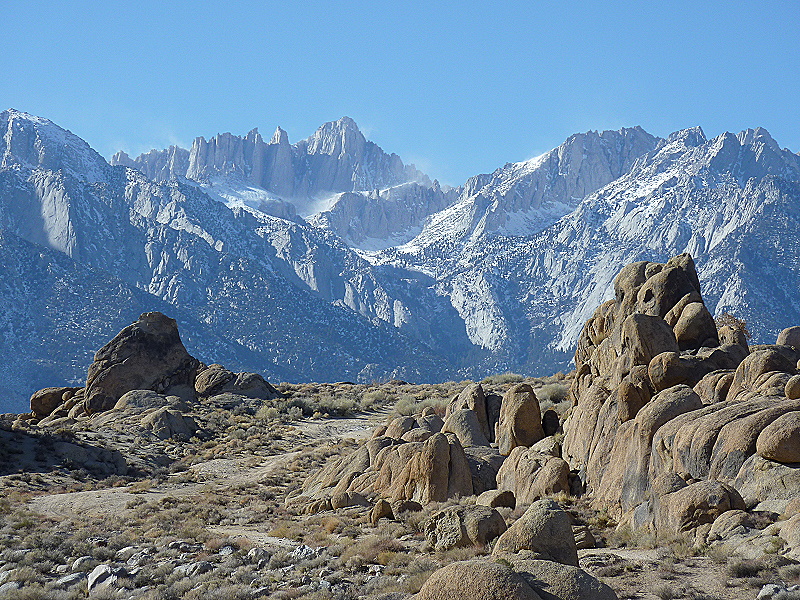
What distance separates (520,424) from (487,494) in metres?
8.52

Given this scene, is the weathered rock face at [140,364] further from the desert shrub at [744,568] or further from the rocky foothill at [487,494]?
the desert shrub at [744,568]

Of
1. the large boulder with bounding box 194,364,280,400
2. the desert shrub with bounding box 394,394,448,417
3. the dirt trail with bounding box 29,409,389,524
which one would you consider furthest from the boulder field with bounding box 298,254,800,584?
the large boulder with bounding box 194,364,280,400

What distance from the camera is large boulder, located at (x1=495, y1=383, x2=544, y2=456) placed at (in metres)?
29.8

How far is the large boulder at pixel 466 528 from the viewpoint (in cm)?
1630

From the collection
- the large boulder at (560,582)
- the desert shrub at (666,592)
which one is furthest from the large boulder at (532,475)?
the large boulder at (560,582)

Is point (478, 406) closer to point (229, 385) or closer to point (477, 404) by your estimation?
point (477, 404)

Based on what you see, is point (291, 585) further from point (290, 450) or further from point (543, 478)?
point (290, 450)

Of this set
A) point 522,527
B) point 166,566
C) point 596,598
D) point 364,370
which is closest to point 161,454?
point 166,566

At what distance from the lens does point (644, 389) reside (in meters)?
23.0

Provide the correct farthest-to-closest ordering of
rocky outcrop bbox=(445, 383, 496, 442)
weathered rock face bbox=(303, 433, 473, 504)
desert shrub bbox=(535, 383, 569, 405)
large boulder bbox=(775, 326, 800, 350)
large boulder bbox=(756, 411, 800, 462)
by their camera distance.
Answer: desert shrub bbox=(535, 383, 569, 405) → large boulder bbox=(775, 326, 800, 350) → rocky outcrop bbox=(445, 383, 496, 442) → weathered rock face bbox=(303, 433, 473, 504) → large boulder bbox=(756, 411, 800, 462)

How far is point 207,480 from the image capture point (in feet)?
113

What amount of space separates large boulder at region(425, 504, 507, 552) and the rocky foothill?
45 mm

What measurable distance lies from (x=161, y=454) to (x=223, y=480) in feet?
19.9

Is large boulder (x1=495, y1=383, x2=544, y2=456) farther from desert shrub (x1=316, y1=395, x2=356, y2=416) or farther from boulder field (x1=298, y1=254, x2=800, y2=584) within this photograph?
desert shrub (x1=316, y1=395, x2=356, y2=416)
